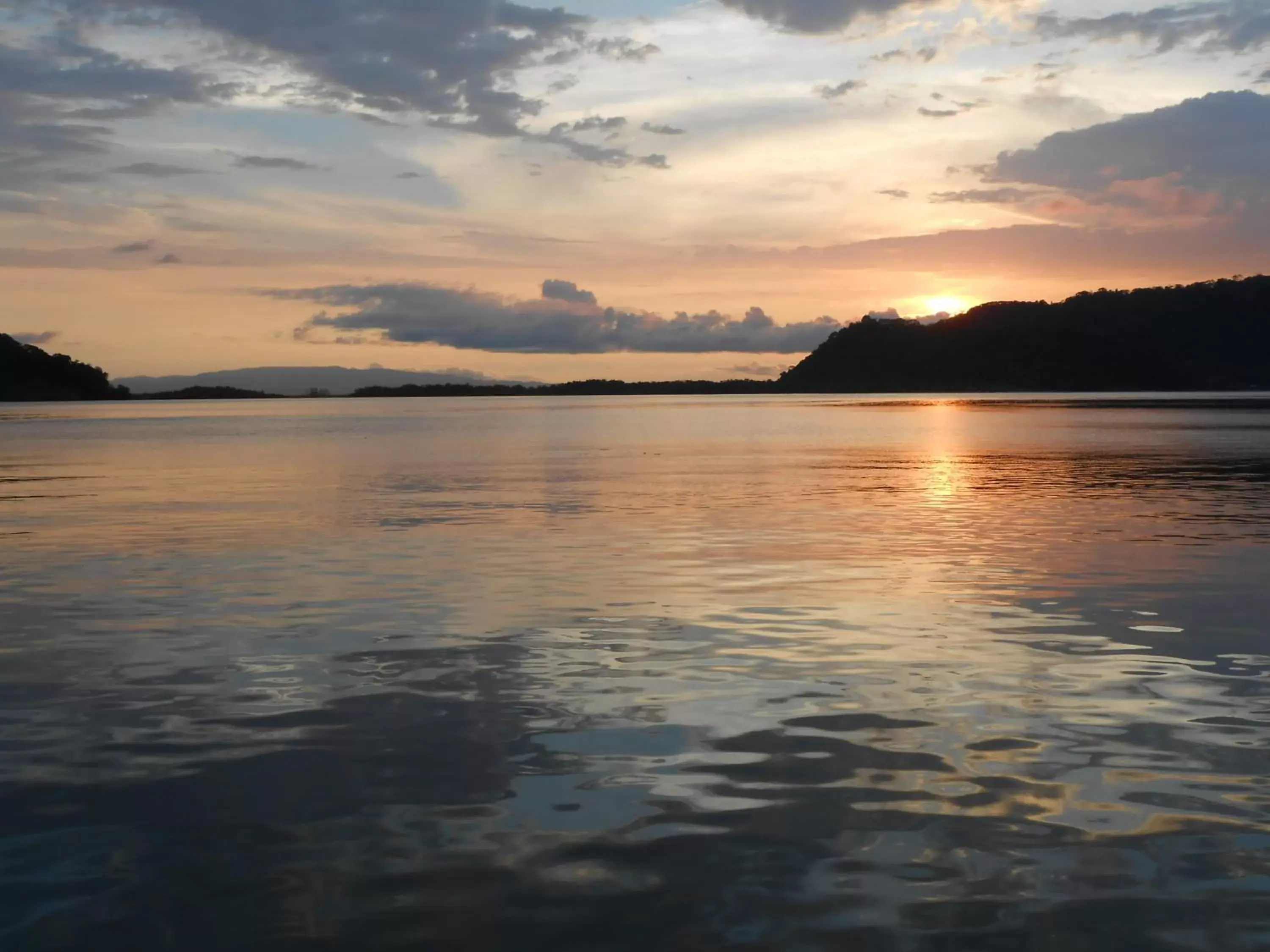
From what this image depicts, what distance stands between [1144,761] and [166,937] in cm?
820

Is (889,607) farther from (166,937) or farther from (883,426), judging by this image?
(883,426)

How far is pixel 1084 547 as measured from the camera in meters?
25.4

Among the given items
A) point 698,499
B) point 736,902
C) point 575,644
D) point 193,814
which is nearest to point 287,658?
point 575,644

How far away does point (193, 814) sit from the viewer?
31.2ft

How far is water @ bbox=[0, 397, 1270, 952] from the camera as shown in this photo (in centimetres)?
775

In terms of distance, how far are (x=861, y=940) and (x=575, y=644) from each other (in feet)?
28.9

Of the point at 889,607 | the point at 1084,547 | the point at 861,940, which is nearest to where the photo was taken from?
the point at 861,940

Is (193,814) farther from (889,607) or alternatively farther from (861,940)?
(889,607)

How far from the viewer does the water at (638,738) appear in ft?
25.4

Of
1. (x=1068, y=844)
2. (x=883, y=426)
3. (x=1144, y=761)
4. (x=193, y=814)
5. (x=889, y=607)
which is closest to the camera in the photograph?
(x=1068, y=844)

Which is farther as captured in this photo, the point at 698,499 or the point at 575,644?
the point at 698,499

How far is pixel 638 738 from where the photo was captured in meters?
11.4

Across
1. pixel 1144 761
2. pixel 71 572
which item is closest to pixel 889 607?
pixel 1144 761

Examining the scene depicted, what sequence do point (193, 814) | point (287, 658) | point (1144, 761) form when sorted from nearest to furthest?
point (193, 814), point (1144, 761), point (287, 658)
